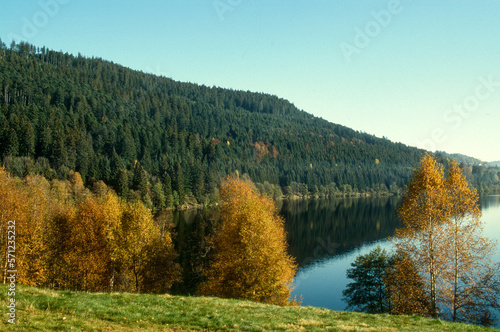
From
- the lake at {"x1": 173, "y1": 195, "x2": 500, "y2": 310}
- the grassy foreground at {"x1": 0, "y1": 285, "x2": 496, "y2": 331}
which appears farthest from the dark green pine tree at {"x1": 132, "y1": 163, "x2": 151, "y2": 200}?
the grassy foreground at {"x1": 0, "y1": 285, "x2": 496, "y2": 331}

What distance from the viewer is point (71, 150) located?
111062 millimetres

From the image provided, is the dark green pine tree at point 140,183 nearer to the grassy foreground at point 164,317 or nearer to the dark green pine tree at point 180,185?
the dark green pine tree at point 180,185

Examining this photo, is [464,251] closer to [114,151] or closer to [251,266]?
[251,266]

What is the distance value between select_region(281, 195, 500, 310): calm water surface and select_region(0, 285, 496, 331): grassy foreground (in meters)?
22.8

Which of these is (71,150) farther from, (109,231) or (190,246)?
(109,231)

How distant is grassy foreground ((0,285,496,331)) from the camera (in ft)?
37.0

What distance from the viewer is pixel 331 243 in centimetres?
6781

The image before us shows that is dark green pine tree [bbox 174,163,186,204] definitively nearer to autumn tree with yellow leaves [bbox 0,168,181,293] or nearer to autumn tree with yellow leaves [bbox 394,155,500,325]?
autumn tree with yellow leaves [bbox 0,168,181,293]

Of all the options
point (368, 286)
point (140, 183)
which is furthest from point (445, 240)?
point (140, 183)

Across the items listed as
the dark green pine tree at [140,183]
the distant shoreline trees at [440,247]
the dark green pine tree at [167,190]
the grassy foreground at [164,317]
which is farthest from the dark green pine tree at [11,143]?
the distant shoreline trees at [440,247]

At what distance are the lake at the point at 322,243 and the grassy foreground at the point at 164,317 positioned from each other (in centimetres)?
1593

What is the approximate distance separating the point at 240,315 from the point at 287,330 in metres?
3.04

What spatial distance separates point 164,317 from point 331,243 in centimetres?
5869

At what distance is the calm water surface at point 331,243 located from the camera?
41938 millimetres
